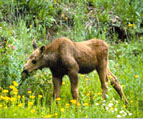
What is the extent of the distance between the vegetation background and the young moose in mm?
497

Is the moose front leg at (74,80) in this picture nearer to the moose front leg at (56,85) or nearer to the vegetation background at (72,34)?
the moose front leg at (56,85)

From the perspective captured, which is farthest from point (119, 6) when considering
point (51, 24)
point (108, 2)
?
point (51, 24)

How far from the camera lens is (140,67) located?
931 centimetres

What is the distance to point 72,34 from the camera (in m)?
10.9

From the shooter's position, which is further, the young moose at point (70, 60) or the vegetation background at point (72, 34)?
the vegetation background at point (72, 34)

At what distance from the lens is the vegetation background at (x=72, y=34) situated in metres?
7.42

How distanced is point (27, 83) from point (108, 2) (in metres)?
6.52

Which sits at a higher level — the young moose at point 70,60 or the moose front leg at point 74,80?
the young moose at point 70,60

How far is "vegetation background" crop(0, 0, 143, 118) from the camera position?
742 centimetres

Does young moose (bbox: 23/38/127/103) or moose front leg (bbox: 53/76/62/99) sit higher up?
young moose (bbox: 23/38/127/103)

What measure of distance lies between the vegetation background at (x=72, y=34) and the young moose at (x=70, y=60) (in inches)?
19.6

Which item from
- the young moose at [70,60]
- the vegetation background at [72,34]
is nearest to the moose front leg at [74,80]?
the young moose at [70,60]

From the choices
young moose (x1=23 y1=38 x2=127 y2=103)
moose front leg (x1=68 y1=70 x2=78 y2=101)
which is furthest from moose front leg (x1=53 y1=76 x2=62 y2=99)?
moose front leg (x1=68 y1=70 x2=78 y2=101)

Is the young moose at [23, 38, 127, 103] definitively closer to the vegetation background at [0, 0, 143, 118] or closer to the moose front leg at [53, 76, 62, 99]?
the moose front leg at [53, 76, 62, 99]
